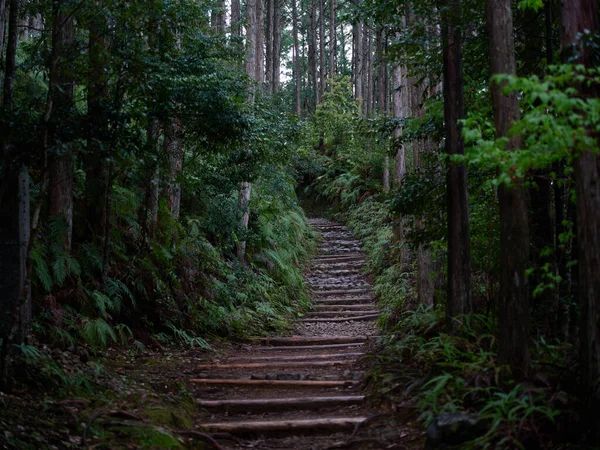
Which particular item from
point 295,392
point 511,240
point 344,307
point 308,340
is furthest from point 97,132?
point 344,307

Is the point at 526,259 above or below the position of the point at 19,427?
A: above

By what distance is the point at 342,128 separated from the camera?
1077 inches

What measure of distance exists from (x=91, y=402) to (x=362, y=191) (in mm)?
19758

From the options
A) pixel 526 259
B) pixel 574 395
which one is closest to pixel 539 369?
pixel 574 395

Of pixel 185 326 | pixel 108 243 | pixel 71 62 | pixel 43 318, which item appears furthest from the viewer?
pixel 185 326

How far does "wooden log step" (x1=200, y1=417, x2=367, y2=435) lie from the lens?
19.7ft

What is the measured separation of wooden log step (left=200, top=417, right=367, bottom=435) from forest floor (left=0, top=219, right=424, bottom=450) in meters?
0.01

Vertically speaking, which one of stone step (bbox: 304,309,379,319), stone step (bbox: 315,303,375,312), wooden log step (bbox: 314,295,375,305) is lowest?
stone step (bbox: 304,309,379,319)

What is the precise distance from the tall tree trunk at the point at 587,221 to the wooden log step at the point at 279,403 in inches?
114

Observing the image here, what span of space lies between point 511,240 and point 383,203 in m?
3.38

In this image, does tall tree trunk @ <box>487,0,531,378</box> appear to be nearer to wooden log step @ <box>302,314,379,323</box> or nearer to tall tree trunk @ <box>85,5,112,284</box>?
tall tree trunk @ <box>85,5,112,284</box>

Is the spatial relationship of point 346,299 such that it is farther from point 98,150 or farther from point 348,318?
point 98,150

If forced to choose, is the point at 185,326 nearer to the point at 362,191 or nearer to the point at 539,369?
the point at 539,369

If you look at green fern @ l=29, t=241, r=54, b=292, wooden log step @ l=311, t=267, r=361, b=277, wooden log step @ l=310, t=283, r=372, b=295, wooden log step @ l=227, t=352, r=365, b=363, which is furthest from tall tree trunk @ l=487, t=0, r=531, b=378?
wooden log step @ l=311, t=267, r=361, b=277
